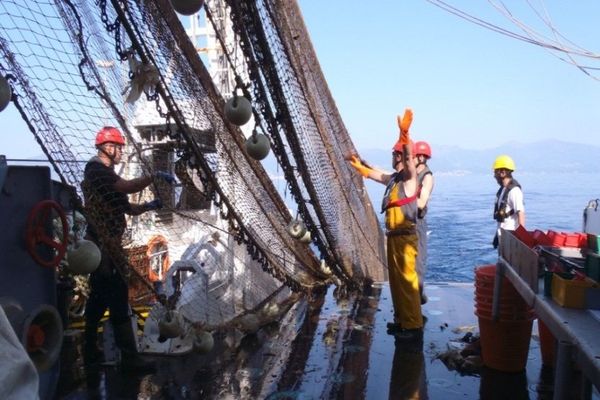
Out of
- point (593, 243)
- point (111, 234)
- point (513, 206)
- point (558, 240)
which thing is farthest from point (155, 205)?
point (513, 206)

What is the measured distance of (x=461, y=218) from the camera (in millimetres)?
26953

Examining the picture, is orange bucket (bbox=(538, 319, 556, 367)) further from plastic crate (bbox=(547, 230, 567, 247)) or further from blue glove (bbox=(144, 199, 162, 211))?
blue glove (bbox=(144, 199, 162, 211))

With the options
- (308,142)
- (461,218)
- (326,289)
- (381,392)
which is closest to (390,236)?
(308,142)

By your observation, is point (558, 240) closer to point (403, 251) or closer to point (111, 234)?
point (403, 251)

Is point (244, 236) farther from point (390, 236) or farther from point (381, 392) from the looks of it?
point (381, 392)

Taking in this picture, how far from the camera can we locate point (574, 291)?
7.13ft

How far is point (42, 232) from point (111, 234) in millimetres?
1055

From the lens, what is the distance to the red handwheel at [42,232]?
2.21 metres

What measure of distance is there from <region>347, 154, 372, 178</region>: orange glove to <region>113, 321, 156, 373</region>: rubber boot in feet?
8.61

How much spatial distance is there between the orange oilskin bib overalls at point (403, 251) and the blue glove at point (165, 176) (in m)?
1.80

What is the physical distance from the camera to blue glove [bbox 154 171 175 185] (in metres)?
3.77

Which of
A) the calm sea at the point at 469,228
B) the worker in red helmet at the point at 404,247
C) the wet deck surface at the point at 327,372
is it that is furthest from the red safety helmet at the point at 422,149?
the calm sea at the point at 469,228

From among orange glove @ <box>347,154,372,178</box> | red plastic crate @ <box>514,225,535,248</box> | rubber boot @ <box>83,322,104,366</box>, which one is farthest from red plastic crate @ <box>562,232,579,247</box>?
rubber boot @ <box>83,322,104,366</box>

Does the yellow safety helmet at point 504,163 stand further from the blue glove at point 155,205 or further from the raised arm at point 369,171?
the blue glove at point 155,205
